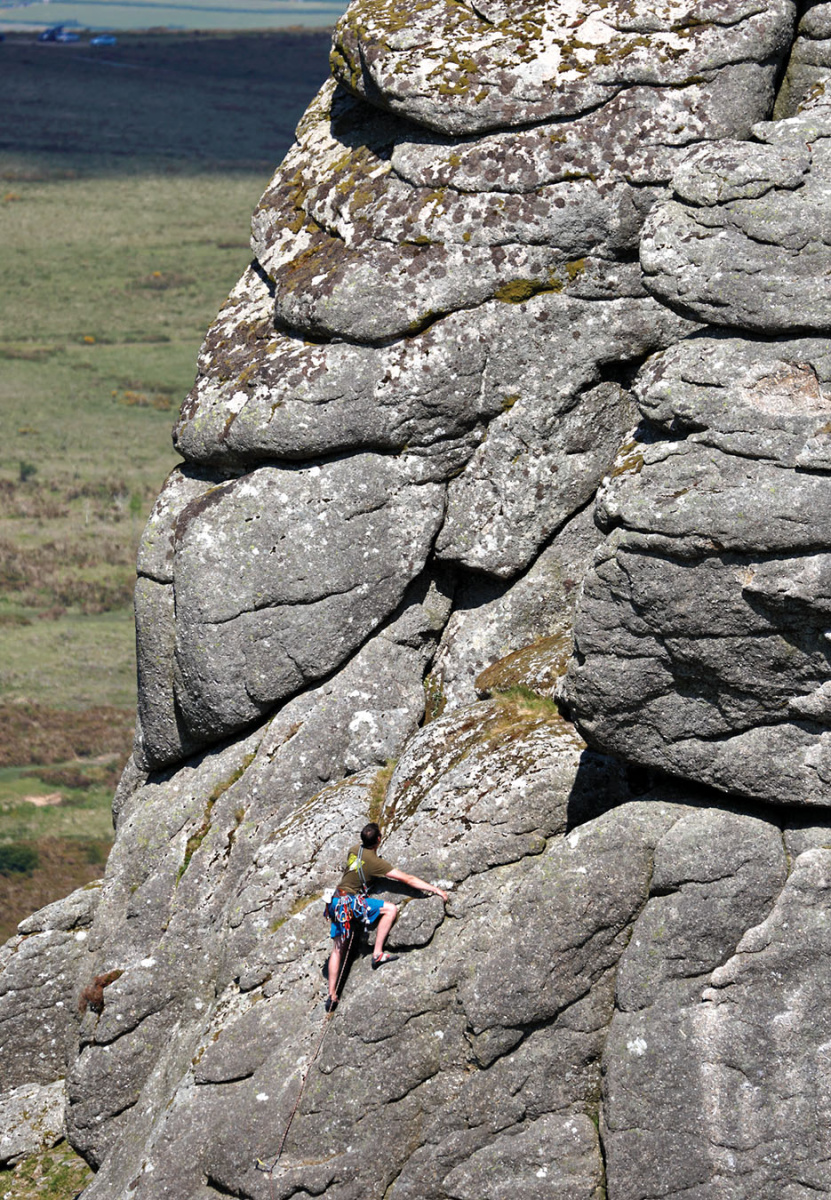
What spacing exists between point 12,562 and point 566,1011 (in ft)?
175

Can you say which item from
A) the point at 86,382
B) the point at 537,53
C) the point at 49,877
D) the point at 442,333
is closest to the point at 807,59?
the point at 537,53

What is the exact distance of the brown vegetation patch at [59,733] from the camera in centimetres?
4828

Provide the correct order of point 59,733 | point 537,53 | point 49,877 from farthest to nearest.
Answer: point 59,733 < point 49,877 < point 537,53

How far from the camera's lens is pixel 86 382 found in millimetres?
97188

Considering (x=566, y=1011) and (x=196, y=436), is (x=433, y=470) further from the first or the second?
(x=566, y=1011)

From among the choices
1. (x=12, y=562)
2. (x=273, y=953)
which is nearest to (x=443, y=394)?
(x=273, y=953)

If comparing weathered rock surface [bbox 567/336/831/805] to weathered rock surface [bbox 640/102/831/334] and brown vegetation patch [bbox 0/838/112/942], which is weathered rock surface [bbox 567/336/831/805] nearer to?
weathered rock surface [bbox 640/102/831/334]

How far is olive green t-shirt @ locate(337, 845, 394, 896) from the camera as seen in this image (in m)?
16.9

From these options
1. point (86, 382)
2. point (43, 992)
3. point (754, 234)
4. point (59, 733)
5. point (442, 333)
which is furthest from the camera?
point (86, 382)

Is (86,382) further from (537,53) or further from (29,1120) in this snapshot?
(537,53)

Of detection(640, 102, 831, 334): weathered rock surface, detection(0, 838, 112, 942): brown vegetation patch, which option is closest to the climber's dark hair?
detection(640, 102, 831, 334): weathered rock surface

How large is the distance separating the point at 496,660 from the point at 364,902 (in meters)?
4.84

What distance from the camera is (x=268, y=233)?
2219 cm

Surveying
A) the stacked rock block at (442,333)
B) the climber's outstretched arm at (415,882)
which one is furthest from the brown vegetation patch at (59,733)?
the climber's outstretched arm at (415,882)
